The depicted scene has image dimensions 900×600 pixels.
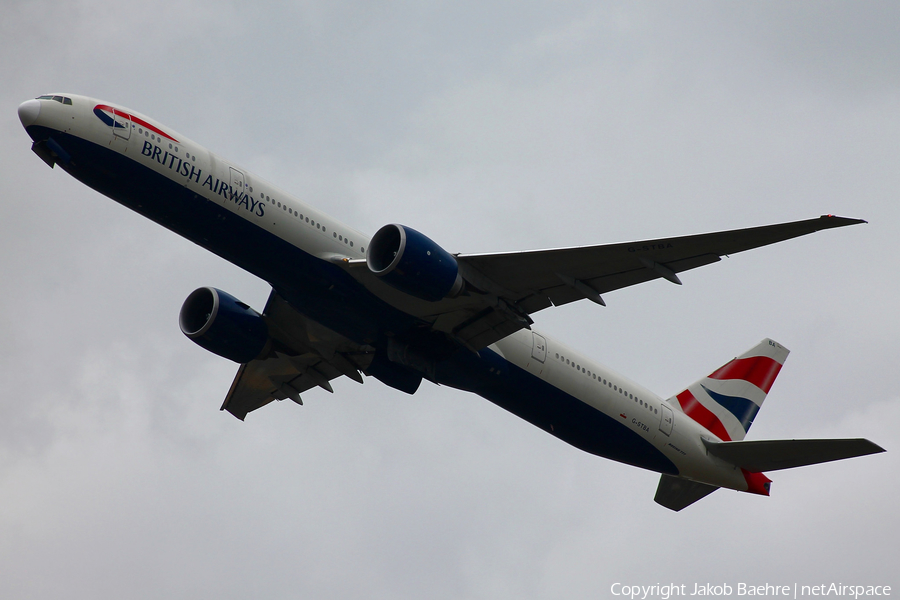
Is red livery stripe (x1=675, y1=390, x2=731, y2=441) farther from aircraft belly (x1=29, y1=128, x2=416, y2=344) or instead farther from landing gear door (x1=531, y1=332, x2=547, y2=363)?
aircraft belly (x1=29, y1=128, x2=416, y2=344)

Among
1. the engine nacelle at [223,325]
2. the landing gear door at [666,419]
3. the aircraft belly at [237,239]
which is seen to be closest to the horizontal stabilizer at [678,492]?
the landing gear door at [666,419]

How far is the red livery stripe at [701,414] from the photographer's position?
33344 millimetres

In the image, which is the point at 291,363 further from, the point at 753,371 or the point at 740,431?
the point at 753,371

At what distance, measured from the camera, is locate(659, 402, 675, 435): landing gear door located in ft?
102

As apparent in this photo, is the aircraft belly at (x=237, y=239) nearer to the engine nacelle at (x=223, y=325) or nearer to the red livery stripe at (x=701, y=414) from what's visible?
the engine nacelle at (x=223, y=325)

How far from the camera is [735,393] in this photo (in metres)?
34.8

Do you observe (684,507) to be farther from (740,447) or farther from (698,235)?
(698,235)

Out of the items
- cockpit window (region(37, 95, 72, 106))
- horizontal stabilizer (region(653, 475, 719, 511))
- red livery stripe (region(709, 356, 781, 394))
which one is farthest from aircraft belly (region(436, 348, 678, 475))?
cockpit window (region(37, 95, 72, 106))

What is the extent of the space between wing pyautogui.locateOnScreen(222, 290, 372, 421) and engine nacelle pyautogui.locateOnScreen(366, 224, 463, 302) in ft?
16.8

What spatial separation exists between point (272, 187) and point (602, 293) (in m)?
9.38

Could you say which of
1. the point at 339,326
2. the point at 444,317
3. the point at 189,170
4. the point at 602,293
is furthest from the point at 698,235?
the point at 189,170

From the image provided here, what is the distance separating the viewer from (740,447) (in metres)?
30.8

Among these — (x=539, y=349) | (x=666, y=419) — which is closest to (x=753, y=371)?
(x=666, y=419)

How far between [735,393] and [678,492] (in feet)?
14.5
